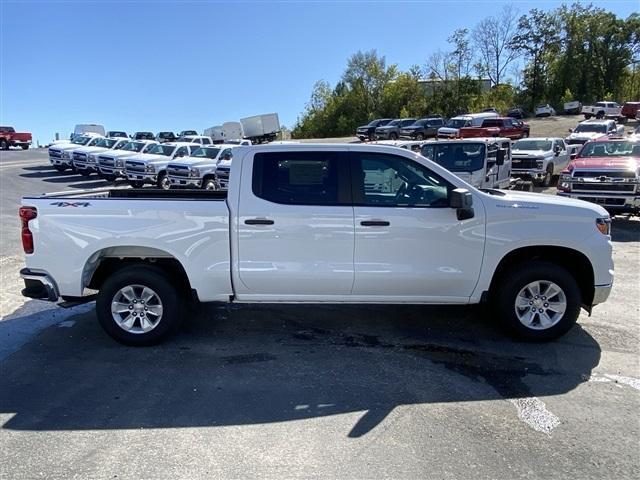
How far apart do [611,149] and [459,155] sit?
4092 mm

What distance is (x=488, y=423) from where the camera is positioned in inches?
141

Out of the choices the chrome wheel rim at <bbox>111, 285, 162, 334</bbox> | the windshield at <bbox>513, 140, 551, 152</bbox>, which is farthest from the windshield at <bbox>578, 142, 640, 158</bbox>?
the chrome wheel rim at <bbox>111, 285, 162, 334</bbox>

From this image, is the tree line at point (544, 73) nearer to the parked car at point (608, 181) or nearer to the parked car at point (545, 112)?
the parked car at point (545, 112)

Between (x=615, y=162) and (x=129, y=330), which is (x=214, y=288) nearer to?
(x=129, y=330)

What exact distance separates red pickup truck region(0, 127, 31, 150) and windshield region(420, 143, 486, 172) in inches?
1734

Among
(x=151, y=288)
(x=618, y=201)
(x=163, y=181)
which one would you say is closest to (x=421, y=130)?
(x=163, y=181)

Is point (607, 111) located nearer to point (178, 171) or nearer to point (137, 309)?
point (178, 171)

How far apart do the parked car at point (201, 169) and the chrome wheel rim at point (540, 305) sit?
46.6 ft

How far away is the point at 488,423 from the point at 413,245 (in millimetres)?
1691

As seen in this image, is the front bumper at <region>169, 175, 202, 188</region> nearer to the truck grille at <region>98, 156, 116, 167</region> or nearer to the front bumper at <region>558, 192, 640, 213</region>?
the truck grille at <region>98, 156, 116, 167</region>

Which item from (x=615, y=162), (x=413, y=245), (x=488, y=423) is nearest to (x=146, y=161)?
(x=615, y=162)

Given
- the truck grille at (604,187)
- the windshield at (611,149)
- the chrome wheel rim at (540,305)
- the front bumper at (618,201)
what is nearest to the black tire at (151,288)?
the chrome wheel rim at (540,305)

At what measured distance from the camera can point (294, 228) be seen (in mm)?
4594

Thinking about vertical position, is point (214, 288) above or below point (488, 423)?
above
